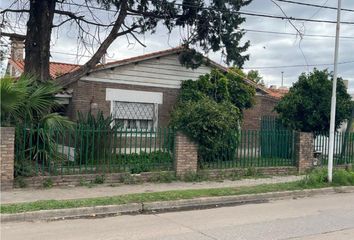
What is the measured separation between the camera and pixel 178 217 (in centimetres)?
880

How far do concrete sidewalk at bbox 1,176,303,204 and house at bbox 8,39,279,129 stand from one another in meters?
4.95

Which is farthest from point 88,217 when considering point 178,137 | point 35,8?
point 35,8

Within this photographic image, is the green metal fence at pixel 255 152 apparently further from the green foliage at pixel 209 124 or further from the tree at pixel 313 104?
the tree at pixel 313 104

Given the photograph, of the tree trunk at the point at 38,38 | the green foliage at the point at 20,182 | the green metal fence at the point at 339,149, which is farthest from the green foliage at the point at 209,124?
the green foliage at the point at 20,182

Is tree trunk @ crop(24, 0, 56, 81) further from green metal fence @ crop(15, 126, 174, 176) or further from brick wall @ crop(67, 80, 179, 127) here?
green metal fence @ crop(15, 126, 174, 176)

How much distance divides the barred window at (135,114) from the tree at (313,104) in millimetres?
5226

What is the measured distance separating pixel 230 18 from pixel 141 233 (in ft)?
33.5

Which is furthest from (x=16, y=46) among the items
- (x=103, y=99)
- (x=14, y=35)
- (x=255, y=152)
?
(x=255, y=152)

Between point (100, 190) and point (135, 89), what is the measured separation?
6922 mm

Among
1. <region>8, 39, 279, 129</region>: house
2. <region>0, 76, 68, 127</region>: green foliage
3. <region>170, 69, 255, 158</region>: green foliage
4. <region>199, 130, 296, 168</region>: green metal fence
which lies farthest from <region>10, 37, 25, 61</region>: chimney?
<region>199, 130, 296, 168</region>: green metal fence

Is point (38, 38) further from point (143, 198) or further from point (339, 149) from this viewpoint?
point (339, 149)

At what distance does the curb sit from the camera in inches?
329

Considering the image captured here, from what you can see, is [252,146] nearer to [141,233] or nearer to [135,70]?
[135,70]

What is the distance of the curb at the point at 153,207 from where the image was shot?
835cm
